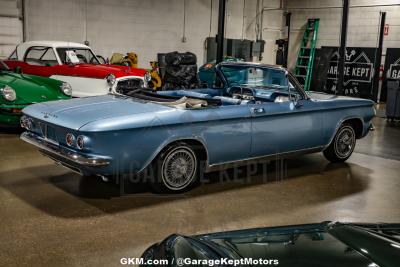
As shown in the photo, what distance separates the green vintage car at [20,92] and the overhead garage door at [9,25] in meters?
3.88

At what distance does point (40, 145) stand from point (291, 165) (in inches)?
136

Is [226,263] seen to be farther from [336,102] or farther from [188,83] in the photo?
[188,83]

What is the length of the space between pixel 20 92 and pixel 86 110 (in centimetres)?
374

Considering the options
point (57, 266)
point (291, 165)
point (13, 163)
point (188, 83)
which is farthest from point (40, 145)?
point (188, 83)

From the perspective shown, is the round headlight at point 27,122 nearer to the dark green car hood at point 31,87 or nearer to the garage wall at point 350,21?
the dark green car hood at point 31,87

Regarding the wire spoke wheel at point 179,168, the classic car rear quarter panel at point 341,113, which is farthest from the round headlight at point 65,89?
the classic car rear quarter panel at point 341,113

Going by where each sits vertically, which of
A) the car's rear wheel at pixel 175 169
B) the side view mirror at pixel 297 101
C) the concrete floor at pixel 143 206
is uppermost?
the side view mirror at pixel 297 101

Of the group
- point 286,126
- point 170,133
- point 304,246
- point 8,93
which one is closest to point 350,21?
point 286,126

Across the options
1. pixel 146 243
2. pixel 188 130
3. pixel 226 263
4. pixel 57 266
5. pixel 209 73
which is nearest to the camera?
pixel 226 263

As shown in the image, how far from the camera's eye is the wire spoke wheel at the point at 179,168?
493 centimetres

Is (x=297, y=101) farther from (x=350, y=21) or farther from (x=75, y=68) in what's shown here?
(x=350, y=21)

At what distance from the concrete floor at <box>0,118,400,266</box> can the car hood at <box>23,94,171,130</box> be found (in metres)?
0.83

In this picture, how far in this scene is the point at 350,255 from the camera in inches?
78.5

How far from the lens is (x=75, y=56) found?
10219mm
